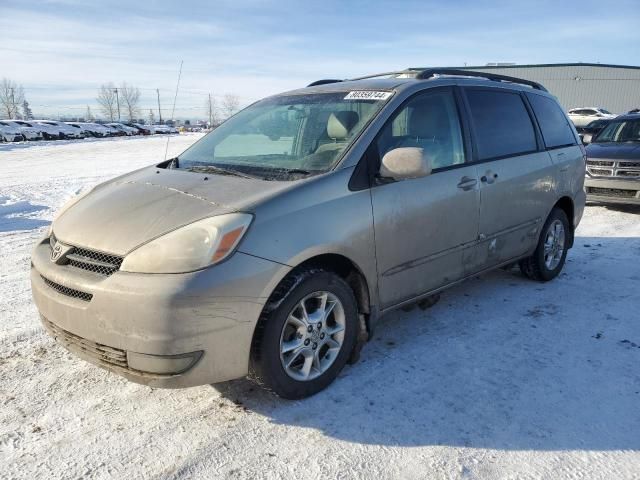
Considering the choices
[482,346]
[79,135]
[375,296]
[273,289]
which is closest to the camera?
[273,289]

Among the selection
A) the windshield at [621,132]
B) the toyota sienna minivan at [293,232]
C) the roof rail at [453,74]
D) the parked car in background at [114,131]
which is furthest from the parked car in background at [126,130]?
the roof rail at [453,74]

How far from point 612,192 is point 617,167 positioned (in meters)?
0.42

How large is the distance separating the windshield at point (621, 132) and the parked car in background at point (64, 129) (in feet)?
124

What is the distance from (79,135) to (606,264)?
41726mm

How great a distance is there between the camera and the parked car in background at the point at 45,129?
3638cm

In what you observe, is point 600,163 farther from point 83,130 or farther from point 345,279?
point 83,130

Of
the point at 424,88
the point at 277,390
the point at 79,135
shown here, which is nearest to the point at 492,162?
the point at 424,88

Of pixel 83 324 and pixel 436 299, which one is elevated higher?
pixel 83 324

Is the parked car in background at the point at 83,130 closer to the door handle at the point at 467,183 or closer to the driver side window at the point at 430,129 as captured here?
the driver side window at the point at 430,129

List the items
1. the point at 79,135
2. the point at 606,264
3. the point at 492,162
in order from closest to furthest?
the point at 492,162 → the point at 606,264 → the point at 79,135

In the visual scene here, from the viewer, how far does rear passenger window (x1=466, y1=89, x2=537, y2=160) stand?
404 centimetres

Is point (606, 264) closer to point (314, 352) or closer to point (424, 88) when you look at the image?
point (424, 88)

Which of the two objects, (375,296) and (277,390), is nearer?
(277,390)

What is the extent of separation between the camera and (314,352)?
116 inches
